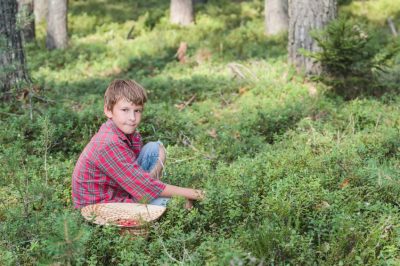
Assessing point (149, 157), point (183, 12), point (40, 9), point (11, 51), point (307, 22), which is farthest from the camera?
point (40, 9)

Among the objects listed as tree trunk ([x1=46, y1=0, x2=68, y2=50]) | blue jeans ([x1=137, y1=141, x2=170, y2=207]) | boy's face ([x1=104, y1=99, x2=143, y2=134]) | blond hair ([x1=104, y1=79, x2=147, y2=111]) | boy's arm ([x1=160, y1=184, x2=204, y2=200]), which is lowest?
boy's arm ([x1=160, y1=184, x2=204, y2=200])

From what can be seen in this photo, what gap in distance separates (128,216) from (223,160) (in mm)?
2198

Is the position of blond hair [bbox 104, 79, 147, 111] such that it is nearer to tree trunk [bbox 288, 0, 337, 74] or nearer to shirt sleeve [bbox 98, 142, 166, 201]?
shirt sleeve [bbox 98, 142, 166, 201]

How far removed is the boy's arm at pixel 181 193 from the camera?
4227 mm

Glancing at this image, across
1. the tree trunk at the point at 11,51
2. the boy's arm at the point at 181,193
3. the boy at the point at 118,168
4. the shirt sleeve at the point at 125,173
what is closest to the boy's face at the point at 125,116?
the boy at the point at 118,168

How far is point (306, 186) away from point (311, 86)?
4417 mm

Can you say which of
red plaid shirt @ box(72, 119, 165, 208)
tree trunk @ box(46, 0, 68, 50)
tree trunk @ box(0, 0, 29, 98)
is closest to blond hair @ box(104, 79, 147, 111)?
red plaid shirt @ box(72, 119, 165, 208)

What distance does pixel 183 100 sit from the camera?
8578 mm

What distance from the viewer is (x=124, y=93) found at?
14.5 ft

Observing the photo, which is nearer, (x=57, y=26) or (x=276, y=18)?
(x=276, y=18)

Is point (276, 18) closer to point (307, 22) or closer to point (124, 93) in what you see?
point (307, 22)

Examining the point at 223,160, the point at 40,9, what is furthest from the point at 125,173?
the point at 40,9

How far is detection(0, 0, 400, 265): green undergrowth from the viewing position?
3.72 metres

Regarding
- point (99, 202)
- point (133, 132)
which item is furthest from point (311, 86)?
point (99, 202)
